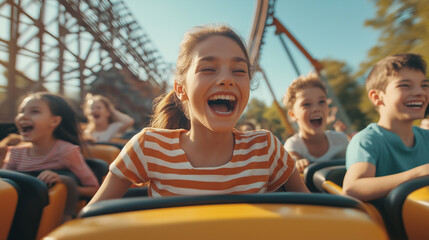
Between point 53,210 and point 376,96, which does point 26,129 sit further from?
point 376,96

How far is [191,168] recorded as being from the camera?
934 mm

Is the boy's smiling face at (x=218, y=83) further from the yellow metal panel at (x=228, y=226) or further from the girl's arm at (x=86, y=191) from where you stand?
the girl's arm at (x=86, y=191)

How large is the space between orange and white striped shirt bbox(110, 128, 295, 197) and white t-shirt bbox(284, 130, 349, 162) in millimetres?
1015

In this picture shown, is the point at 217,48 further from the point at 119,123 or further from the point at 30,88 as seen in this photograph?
the point at 30,88

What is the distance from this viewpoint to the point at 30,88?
6.06 metres

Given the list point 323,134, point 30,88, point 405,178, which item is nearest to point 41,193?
point 405,178

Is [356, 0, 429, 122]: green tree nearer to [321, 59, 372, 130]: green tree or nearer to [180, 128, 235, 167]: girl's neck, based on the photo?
[180, 128, 235, 167]: girl's neck

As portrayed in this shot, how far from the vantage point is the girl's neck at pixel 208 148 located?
98 cm

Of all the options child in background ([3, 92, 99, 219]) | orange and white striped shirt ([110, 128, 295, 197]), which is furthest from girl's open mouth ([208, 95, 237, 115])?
child in background ([3, 92, 99, 219])

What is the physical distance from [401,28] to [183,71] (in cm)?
926

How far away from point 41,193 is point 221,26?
92cm

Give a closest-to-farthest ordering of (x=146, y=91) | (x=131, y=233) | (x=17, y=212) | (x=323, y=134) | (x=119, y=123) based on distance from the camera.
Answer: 1. (x=131, y=233)
2. (x=17, y=212)
3. (x=323, y=134)
4. (x=119, y=123)
5. (x=146, y=91)

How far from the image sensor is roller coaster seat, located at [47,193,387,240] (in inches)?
18.0

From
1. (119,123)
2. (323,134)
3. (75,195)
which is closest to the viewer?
(75,195)
